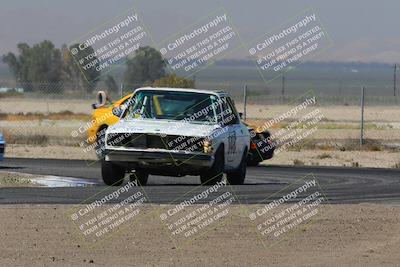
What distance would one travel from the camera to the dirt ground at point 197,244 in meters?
13.5

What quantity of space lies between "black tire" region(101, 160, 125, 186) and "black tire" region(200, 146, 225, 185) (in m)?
1.36

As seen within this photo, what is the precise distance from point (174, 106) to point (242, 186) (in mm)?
1862

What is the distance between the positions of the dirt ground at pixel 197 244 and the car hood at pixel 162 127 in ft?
12.6

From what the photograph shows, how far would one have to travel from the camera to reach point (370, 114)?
222 feet

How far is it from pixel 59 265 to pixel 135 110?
389 inches

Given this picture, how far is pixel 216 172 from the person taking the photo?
72.5 feet

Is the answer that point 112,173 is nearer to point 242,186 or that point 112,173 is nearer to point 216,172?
point 216,172

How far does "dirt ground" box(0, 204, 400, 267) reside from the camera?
44.3ft

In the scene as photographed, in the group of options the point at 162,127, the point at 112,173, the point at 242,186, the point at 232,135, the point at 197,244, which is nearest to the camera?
the point at 197,244

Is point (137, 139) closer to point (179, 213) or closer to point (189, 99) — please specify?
point (189, 99)

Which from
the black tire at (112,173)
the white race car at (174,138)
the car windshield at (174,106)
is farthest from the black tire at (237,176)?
the black tire at (112,173)

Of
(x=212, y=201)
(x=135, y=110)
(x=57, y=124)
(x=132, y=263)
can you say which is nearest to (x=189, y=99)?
(x=135, y=110)

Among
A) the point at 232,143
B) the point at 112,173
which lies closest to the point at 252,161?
the point at 232,143

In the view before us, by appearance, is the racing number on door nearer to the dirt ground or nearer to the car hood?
the car hood
